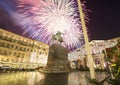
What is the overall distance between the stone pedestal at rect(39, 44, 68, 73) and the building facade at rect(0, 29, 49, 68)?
11194 millimetres

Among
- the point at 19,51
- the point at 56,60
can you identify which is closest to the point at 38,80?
the point at 56,60

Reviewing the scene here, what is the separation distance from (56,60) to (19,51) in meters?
18.1

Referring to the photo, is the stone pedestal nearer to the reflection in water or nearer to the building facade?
the building facade

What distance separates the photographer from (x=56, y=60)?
150 feet

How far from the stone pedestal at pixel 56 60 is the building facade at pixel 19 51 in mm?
11194

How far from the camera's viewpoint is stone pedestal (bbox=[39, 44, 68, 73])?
42625 mm

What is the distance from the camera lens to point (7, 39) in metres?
43.5

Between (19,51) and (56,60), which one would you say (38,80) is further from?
(19,51)

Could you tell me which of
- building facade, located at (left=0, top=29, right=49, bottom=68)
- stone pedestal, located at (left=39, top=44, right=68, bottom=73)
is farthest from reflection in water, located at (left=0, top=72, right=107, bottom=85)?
building facade, located at (left=0, top=29, right=49, bottom=68)

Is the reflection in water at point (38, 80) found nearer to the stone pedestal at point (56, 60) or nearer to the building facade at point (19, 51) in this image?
the stone pedestal at point (56, 60)

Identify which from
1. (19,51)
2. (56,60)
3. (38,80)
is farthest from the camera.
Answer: (19,51)

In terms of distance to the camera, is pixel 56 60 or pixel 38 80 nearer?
pixel 38 80

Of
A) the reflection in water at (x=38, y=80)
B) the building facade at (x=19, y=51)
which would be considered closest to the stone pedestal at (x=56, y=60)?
the building facade at (x=19, y=51)

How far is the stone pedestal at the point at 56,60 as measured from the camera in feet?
140
